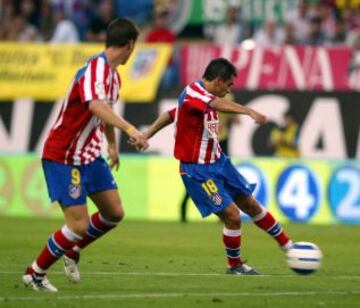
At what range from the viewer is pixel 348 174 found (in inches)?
899

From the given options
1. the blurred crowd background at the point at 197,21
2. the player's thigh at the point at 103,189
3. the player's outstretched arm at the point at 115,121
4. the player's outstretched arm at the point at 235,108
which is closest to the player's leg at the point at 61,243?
the player's thigh at the point at 103,189

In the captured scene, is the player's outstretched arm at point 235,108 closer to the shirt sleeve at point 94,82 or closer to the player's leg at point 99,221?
the player's leg at point 99,221

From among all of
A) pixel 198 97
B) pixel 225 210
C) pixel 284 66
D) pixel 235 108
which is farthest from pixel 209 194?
pixel 284 66

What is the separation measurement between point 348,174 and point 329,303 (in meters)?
12.0

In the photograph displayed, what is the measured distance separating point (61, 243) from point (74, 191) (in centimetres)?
48

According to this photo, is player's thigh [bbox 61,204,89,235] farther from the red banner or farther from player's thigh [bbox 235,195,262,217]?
the red banner

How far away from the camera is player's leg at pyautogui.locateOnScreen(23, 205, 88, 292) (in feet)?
38.1

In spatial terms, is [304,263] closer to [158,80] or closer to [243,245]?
[243,245]

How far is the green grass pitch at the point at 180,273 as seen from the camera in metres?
11.1

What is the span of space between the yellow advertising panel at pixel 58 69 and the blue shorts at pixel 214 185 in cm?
1276

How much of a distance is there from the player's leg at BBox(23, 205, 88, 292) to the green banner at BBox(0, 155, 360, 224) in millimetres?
11221

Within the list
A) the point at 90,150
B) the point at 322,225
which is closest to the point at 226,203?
the point at 90,150

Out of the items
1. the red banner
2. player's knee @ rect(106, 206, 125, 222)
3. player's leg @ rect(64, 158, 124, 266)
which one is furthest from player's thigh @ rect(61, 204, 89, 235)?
the red banner

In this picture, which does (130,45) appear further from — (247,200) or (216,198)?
(247,200)
